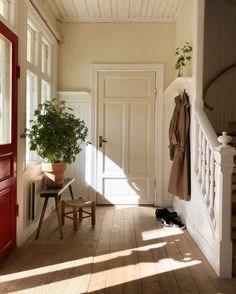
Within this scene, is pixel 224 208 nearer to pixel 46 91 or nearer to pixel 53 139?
pixel 53 139

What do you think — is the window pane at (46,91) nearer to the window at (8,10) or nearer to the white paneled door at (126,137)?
the white paneled door at (126,137)

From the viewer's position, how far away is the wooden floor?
8.54 ft

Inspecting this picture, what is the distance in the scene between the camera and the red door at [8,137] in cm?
305

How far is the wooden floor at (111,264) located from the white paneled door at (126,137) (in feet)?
4.14

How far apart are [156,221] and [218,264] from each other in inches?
69.6

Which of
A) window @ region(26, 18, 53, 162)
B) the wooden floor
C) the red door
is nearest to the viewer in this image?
the wooden floor

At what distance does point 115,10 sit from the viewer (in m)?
5.03

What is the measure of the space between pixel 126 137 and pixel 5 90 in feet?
8.64

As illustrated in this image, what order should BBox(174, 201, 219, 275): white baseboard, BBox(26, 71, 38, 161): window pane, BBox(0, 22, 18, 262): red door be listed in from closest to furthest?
BBox(174, 201, 219, 275): white baseboard
BBox(0, 22, 18, 262): red door
BBox(26, 71, 38, 161): window pane

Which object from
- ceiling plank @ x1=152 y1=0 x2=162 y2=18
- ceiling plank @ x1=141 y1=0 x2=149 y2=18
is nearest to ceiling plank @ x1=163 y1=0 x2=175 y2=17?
ceiling plank @ x1=152 y1=0 x2=162 y2=18

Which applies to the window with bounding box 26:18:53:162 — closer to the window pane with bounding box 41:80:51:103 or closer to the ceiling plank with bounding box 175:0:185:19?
the window pane with bounding box 41:80:51:103

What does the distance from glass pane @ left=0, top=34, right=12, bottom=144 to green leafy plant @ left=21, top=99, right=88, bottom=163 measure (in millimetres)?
362

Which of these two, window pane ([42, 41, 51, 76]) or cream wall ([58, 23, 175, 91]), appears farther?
cream wall ([58, 23, 175, 91])

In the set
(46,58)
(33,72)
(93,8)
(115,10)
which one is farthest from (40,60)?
(115,10)
